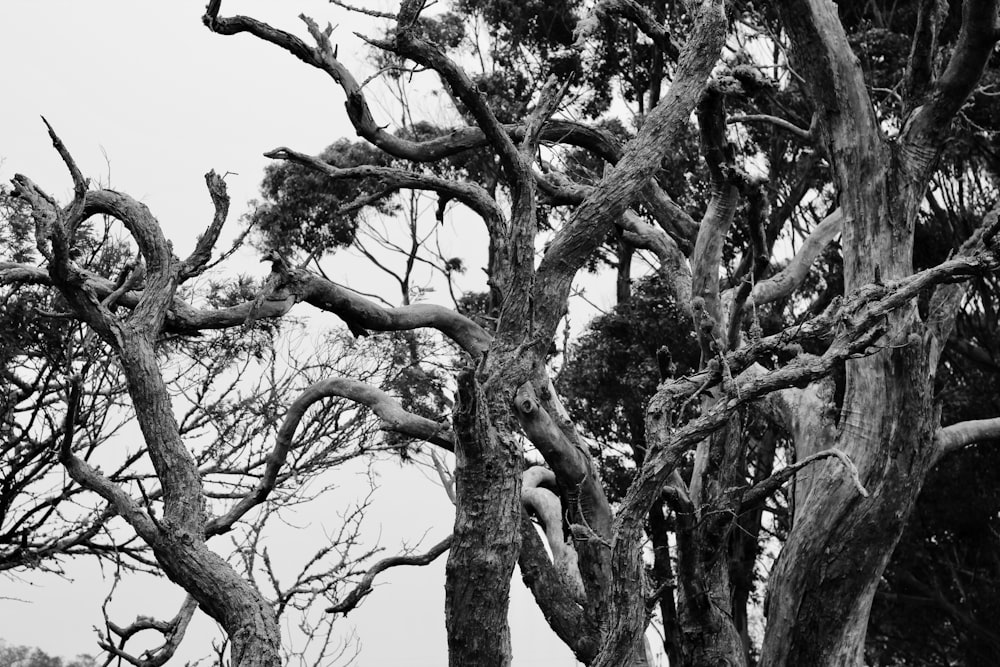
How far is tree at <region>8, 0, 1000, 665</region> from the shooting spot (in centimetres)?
404

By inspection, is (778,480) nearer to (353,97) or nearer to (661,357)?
(661,357)

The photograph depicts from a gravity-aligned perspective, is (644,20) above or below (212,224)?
above

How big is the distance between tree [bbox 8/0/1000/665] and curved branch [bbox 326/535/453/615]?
0.54 feet

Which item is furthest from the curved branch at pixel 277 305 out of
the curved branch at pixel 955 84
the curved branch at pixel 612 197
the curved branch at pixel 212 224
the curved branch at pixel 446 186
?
the curved branch at pixel 955 84

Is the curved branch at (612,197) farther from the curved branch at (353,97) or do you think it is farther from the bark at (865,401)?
the bark at (865,401)

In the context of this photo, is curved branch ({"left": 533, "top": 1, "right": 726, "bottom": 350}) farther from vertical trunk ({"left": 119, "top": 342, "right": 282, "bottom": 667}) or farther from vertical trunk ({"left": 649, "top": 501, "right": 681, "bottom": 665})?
vertical trunk ({"left": 649, "top": 501, "right": 681, "bottom": 665})

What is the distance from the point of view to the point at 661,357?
430cm

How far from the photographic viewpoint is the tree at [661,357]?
13.2 ft

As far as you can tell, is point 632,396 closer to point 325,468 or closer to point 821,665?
point 325,468

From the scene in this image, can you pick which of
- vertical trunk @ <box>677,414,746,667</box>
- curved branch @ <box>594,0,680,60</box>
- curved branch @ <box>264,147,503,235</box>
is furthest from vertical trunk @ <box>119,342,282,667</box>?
curved branch @ <box>594,0,680,60</box>

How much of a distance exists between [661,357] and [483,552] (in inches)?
43.0

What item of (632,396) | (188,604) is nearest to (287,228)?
→ (632,396)

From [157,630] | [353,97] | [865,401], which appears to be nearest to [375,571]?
[157,630]

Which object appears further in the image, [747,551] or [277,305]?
[747,551]
